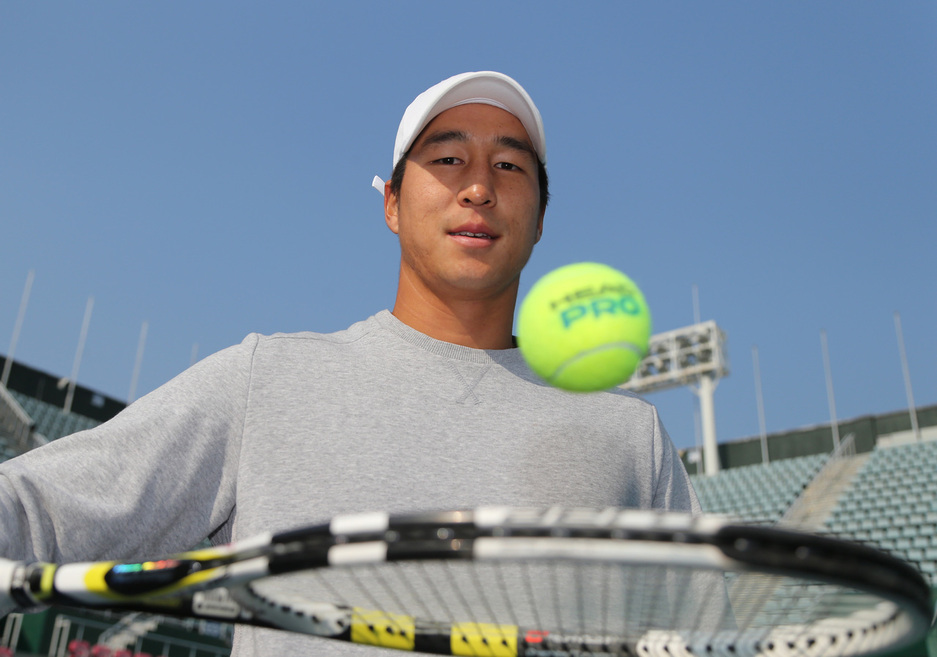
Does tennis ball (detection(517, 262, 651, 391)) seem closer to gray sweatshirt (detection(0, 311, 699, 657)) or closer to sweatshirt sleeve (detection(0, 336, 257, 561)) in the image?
gray sweatshirt (detection(0, 311, 699, 657))

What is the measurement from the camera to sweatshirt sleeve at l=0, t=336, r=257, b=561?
1.63 metres

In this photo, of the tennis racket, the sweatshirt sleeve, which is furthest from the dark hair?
the tennis racket

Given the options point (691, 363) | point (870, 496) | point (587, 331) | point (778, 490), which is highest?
point (691, 363)

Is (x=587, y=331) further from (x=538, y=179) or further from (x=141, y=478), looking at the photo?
(x=141, y=478)

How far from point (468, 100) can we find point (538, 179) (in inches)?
12.8

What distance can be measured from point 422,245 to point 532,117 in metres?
0.54

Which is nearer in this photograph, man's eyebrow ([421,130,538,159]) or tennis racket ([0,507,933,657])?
tennis racket ([0,507,933,657])

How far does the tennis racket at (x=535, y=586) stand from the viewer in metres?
1.06

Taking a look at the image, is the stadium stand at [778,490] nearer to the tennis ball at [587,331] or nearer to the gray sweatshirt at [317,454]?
the gray sweatshirt at [317,454]

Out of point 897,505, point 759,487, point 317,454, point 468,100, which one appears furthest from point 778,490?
point 317,454

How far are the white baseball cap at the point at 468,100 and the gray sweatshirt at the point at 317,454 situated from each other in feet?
1.93

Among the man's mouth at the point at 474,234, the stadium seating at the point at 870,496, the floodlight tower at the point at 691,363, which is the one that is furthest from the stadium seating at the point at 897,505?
the man's mouth at the point at 474,234

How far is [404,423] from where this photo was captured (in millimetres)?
2029

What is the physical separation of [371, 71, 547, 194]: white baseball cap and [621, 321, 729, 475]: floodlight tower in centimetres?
2254
